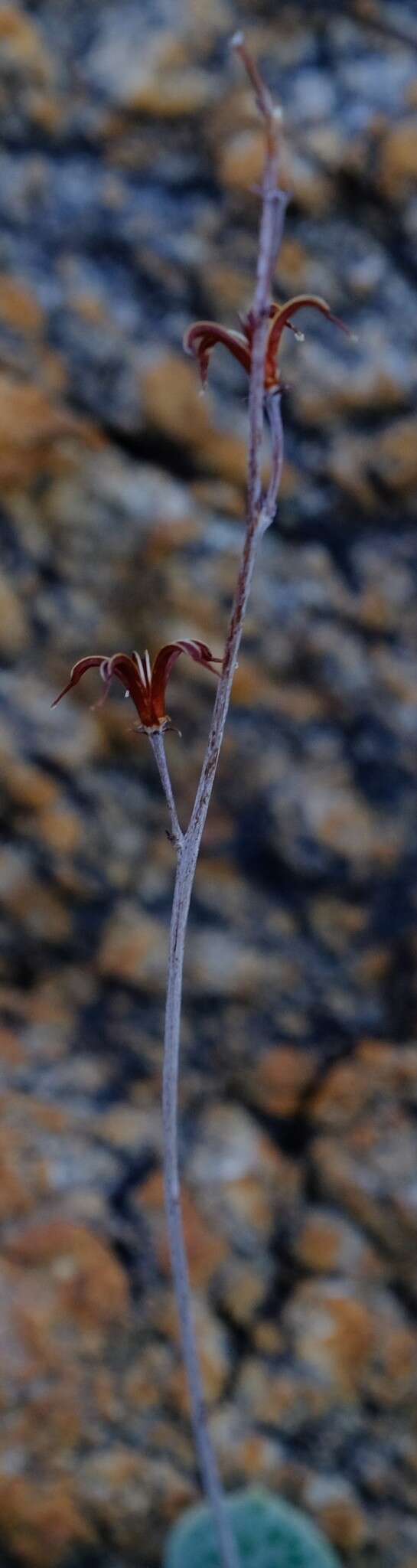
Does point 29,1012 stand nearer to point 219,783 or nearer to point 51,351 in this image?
point 219,783

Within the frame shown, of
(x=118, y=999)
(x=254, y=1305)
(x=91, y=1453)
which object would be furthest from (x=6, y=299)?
(x=91, y=1453)

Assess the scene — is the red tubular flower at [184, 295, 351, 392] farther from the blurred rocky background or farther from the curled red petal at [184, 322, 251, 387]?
the blurred rocky background

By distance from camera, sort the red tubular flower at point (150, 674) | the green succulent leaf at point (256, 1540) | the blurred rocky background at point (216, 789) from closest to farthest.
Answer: the red tubular flower at point (150, 674)
the green succulent leaf at point (256, 1540)
the blurred rocky background at point (216, 789)

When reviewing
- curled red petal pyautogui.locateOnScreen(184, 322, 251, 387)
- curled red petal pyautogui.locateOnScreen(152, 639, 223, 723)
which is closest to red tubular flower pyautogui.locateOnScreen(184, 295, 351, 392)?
curled red petal pyautogui.locateOnScreen(184, 322, 251, 387)

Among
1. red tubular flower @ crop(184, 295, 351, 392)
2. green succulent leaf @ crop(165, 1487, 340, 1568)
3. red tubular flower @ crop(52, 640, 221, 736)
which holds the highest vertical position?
red tubular flower @ crop(184, 295, 351, 392)

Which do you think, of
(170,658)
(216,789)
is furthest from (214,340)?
(216,789)

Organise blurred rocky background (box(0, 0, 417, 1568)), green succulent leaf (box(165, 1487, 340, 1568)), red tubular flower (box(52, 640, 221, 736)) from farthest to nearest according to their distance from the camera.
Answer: blurred rocky background (box(0, 0, 417, 1568)) < green succulent leaf (box(165, 1487, 340, 1568)) < red tubular flower (box(52, 640, 221, 736))

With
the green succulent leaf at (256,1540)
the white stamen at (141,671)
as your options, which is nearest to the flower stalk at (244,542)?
the white stamen at (141,671)

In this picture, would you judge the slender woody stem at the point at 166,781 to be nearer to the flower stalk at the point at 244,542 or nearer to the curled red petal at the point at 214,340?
the flower stalk at the point at 244,542
